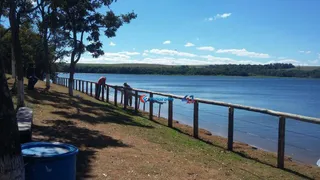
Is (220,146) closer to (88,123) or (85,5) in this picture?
(88,123)

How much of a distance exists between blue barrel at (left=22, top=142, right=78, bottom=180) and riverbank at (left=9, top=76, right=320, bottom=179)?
1862mm

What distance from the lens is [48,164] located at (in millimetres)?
3930

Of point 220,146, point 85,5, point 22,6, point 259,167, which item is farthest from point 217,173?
point 85,5

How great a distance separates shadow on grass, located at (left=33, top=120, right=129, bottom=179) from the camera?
6.96 m

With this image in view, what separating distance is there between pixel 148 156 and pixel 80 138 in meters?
1.97

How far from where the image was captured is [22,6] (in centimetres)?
1461

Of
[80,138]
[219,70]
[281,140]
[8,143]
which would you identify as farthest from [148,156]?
[219,70]

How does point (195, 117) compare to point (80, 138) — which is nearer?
point (80, 138)

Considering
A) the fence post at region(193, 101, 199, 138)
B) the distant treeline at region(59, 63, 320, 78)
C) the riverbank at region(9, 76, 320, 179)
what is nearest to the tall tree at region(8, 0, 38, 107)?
the riverbank at region(9, 76, 320, 179)

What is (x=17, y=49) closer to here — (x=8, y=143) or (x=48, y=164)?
(x=48, y=164)

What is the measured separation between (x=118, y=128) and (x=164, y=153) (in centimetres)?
324

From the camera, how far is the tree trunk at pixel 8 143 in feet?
11.4

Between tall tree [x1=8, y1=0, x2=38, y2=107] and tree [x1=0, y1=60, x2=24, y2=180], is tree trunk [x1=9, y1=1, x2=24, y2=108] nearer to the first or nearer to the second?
tall tree [x1=8, y1=0, x2=38, y2=107]

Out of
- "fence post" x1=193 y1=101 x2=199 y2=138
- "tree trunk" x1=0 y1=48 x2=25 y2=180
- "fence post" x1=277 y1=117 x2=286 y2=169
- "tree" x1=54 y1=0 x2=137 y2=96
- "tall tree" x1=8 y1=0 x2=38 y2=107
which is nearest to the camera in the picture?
"tree trunk" x1=0 y1=48 x2=25 y2=180
